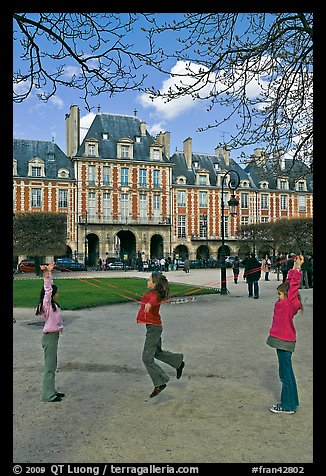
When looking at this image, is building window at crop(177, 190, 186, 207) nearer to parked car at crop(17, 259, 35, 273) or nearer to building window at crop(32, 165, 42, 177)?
building window at crop(32, 165, 42, 177)

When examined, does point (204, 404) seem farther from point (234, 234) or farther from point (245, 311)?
point (234, 234)

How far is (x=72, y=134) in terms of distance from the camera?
38750mm

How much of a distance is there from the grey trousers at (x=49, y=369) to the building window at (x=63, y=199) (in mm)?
33609

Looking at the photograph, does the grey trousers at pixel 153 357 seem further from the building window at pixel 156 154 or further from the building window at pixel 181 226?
the building window at pixel 156 154

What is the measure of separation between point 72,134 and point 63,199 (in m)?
5.86

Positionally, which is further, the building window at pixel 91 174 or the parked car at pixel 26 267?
the building window at pixel 91 174

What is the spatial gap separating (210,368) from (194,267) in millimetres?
31641

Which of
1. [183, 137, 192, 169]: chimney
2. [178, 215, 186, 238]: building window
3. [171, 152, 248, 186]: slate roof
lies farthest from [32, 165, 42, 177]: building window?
[183, 137, 192, 169]: chimney

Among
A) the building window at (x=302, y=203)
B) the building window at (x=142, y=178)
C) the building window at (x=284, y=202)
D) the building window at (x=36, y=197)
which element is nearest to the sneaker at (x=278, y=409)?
the building window at (x=36, y=197)

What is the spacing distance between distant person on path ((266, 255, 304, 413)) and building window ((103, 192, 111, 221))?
117 feet

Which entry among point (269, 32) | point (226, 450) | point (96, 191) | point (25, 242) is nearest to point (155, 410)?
point (226, 450)

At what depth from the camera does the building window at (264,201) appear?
1770 inches

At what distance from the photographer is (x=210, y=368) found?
562cm
